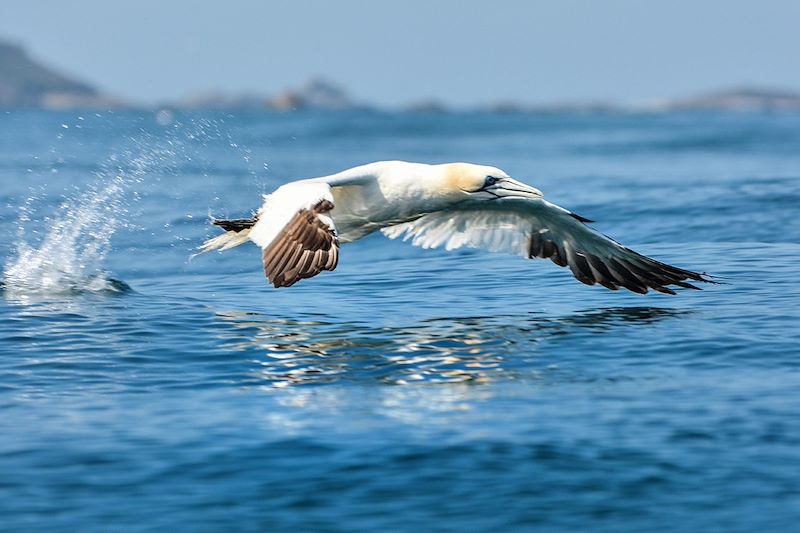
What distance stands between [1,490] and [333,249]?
3.91 meters

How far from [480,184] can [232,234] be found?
9.78 feet

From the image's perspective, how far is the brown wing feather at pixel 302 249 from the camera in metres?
11.1

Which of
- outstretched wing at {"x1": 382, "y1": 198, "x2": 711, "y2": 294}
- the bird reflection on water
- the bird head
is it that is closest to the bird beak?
the bird head

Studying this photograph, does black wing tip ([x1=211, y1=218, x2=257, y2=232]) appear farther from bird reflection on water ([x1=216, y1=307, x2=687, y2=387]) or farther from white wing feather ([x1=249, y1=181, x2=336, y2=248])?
white wing feather ([x1=249, y1=181, x2=336, y2=248])

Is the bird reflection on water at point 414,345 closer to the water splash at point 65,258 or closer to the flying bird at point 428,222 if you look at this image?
the flying bird at point 428,222

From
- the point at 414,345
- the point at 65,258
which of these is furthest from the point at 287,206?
the point at 65,258

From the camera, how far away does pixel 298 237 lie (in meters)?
11.5

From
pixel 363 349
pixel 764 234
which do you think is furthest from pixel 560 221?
pixel 764 234

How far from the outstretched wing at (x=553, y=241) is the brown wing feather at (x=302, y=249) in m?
3.60

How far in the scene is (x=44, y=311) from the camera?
574 inches

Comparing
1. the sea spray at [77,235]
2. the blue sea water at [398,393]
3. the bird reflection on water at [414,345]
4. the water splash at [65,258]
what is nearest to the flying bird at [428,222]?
the blue sea water at [398,393]

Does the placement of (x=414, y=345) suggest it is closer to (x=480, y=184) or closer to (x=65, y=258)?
(x=480, y=184)

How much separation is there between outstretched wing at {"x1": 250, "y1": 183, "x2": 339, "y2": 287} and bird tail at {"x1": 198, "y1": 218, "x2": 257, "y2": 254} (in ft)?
5.93

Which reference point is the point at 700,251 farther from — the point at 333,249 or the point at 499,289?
the point at 333,249
